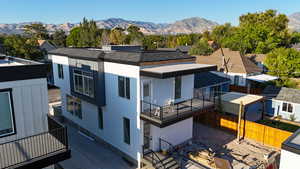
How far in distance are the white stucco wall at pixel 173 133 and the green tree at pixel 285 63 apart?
20427 mm

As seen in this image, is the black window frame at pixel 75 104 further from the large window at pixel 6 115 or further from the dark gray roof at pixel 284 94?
the dark gray roof at pixel 284 94

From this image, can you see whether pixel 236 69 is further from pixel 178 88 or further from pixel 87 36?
pixel 87 36

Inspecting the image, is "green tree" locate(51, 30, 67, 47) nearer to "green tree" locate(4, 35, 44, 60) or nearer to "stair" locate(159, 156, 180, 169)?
"green tree" locate(4, 35, 44, 60)

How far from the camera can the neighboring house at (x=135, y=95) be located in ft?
38.4

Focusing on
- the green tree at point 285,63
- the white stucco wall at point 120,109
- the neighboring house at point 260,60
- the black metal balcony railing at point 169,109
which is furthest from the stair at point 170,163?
the neighboring house at point 260,60

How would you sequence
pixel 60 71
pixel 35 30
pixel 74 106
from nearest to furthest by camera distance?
pixel 74 106 → pixel 60 71 → pixel 35 30

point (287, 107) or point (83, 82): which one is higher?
point (83, 82)

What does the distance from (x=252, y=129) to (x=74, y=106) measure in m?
15.2

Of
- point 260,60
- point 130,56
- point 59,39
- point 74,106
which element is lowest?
point 74,106

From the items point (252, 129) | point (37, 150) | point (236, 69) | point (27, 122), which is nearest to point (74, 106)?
point (27, 122)

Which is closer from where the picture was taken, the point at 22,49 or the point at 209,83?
the point at 209,83

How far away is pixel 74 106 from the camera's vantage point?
59.1ft

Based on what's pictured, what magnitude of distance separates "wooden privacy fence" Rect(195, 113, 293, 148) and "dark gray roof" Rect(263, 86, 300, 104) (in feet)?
23.6

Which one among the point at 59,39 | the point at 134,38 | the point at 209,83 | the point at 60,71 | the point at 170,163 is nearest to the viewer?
the point at 170,163
